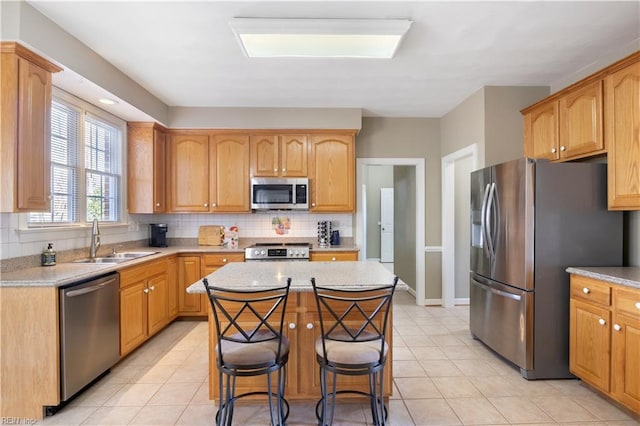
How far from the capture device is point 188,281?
409 cm

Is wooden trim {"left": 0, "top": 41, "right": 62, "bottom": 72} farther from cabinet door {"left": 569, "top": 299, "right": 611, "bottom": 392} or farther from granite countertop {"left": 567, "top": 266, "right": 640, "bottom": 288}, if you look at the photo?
cabinet door {"left": 569, "top": 299, "right": 611, "bottom": 392}

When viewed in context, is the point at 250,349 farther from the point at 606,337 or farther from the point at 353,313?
the point at 606,337

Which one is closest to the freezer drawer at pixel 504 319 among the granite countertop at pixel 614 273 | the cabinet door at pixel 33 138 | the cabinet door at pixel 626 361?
the granite countertop at pixel 614 273

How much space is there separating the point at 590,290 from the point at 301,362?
2070 mm

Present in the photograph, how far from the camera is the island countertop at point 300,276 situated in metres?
2.05

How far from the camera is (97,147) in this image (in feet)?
11.8

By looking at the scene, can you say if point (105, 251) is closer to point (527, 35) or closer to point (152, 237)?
point (152, 237)

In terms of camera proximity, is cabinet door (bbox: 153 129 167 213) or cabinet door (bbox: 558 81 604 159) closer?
cabinet door (bbox: 558 81 604 159)

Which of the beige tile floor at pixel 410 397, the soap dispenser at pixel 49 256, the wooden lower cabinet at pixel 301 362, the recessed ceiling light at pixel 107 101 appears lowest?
the beige tile floor at pixel 410 397

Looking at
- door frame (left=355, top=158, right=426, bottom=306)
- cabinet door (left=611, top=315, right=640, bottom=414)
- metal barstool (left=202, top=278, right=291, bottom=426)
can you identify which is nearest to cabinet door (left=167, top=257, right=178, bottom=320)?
metal barstool (left=202, top=278, right=291, bottom=426)

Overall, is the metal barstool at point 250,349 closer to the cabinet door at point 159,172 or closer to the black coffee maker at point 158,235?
the cabinet door at point 159,172

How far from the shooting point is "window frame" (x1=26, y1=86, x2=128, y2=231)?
2.89m

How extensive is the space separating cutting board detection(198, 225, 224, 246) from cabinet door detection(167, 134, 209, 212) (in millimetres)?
294

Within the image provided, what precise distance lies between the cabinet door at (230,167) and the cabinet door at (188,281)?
35.8 inches
